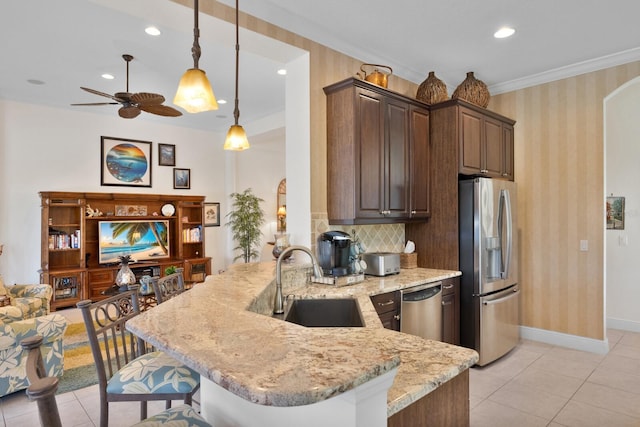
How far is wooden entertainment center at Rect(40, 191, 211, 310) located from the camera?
5.70 metres

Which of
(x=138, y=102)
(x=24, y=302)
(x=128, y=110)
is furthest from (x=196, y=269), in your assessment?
(x=138, y=102)

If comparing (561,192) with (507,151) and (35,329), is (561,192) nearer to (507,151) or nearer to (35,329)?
(507,151)

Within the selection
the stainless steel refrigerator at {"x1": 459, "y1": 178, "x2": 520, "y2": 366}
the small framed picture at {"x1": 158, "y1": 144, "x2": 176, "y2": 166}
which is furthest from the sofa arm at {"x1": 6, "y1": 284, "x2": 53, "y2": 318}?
the stainless steel refrigerator at {"x1": 459, "y1": 178, "x2": 520, "y2": 366}

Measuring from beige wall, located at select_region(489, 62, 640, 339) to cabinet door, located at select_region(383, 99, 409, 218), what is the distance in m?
1.86

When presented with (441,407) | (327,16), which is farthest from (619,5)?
(441,407)

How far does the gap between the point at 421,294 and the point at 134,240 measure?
540 cm

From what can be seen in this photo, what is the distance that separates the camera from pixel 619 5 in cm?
286

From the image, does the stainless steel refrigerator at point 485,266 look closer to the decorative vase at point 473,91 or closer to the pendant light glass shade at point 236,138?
the decorative vase at point 473,91

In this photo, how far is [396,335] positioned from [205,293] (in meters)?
0.96

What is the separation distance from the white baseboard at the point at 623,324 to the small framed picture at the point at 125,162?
293 inches

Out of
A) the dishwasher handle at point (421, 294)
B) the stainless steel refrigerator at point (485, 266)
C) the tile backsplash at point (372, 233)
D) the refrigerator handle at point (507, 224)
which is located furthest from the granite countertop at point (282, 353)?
the refrigerator handle at point (507, 224)

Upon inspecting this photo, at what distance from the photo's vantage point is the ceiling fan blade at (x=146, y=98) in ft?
12.6

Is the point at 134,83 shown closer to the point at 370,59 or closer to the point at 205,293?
the point at 370,59

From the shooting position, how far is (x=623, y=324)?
4668 millimetres
